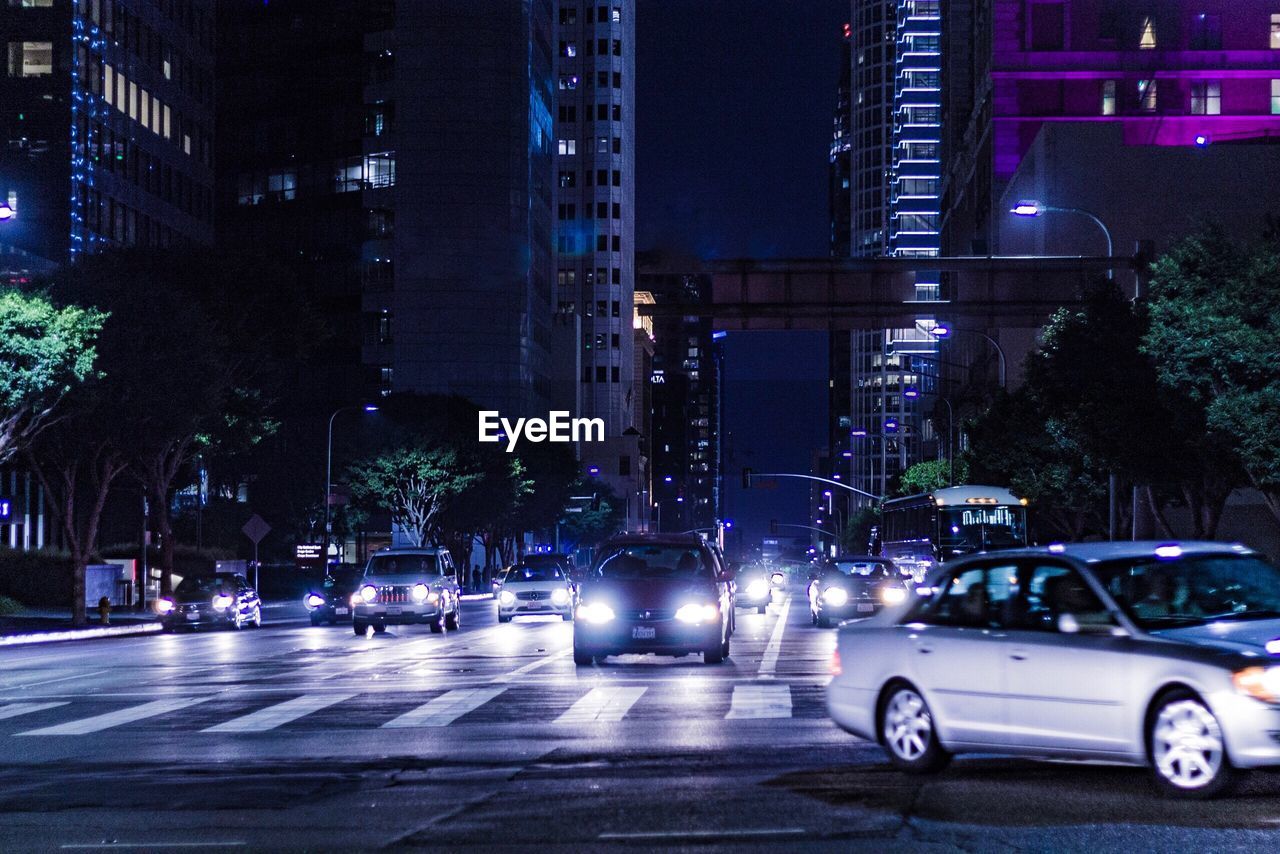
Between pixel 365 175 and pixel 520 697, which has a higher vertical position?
pixel 365 175

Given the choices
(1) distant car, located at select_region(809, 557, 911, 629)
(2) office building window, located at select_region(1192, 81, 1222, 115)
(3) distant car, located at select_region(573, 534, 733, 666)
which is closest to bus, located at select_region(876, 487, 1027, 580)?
(1) distant car, located at select_region(809, 557, 911, 629)

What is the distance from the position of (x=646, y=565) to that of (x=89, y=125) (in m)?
68.2

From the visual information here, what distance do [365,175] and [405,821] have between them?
405ft

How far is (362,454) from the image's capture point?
90.1 m

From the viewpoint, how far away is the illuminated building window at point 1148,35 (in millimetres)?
110188

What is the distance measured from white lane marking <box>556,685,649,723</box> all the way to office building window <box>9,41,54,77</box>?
7300 centimetres

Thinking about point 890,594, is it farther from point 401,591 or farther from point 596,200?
point 596,200

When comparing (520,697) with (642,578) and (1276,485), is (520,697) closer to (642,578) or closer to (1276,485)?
(642,578)

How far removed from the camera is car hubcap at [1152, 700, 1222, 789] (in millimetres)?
10227

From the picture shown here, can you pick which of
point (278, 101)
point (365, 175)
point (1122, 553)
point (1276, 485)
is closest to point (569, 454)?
point (365, 175)

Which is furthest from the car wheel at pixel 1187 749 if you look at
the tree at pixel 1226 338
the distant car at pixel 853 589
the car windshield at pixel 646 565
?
the tree at pixel 1226 338

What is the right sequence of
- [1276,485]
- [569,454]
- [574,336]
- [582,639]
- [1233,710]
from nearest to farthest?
[1233,710] < [582,639] < [1276,485] < [569,454] < [574,336]

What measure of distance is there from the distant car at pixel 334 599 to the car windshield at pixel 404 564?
28.0ft

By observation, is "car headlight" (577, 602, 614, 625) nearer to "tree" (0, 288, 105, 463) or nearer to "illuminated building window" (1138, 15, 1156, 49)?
"tree" (0, 288, 105, 463)
